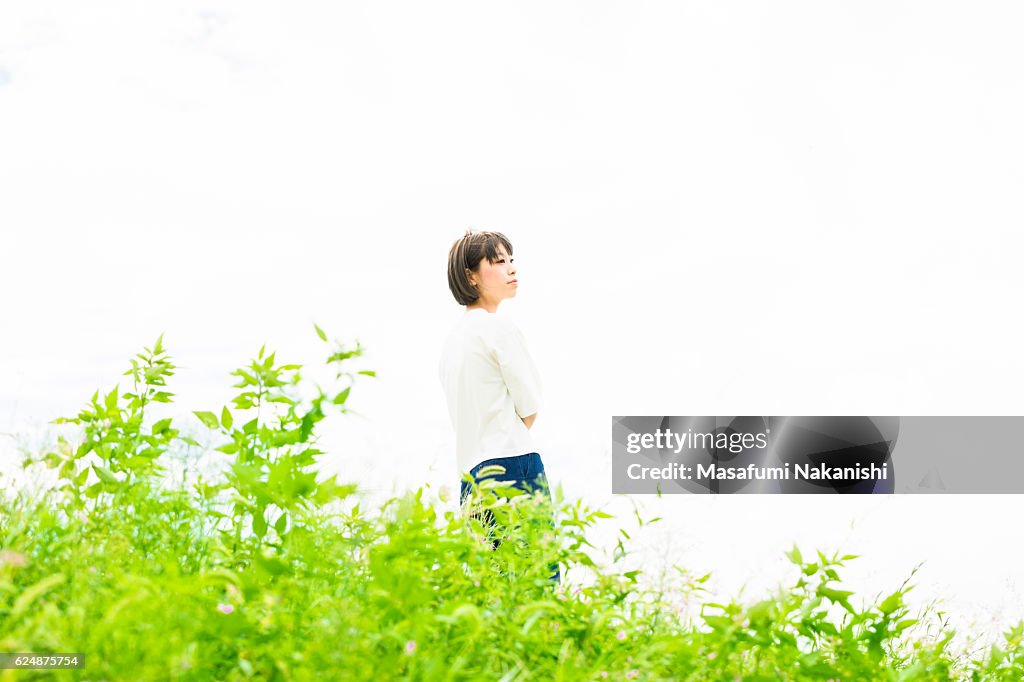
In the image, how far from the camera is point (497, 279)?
502 centimetres

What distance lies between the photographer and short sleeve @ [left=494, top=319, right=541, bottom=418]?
15.1 feet

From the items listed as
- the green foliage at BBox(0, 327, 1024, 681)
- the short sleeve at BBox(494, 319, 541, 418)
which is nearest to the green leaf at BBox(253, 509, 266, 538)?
the green foliage at BBox(0, 327, 1024, 681)

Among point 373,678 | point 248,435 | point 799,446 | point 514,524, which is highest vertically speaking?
point 799,446

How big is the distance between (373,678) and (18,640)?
760 millimetres

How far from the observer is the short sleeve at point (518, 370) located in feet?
15.1

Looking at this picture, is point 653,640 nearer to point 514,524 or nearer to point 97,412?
point 514,524

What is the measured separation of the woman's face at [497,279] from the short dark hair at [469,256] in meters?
0.03

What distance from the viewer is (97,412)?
10.6ft

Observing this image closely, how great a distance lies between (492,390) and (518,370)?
0.60 ft

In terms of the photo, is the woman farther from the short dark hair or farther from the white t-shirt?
the short dark hair

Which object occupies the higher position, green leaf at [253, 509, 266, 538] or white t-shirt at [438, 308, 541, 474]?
white t-shirt at [438, 308, 541, 474]

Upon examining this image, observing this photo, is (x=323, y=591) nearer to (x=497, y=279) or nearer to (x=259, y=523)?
(x=259, y=523)

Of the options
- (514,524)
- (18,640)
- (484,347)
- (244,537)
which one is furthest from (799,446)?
(18,640)

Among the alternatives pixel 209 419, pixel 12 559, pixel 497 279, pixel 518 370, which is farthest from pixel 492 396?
pixel 12 559
